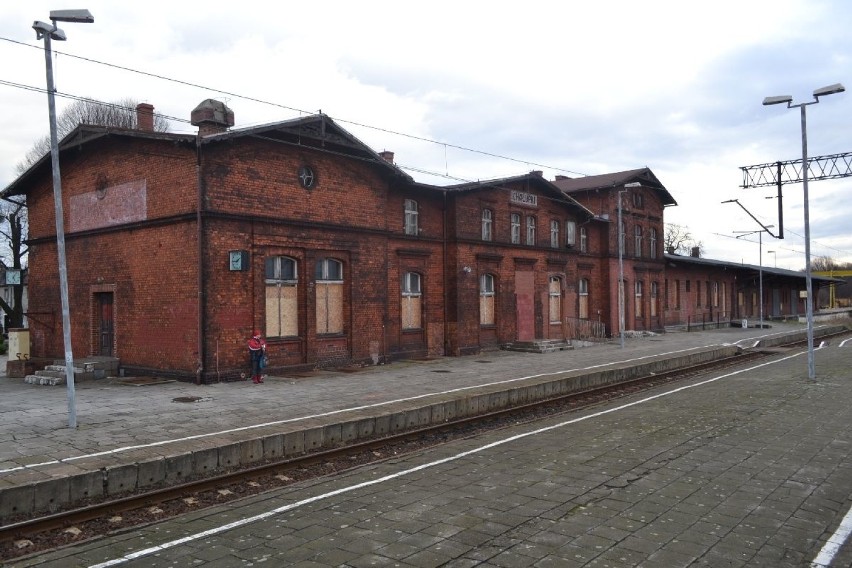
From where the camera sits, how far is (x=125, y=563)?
220 inches

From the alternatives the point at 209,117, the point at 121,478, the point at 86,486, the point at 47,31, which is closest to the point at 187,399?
the point at 121,478

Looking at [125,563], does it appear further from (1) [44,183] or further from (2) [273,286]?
(1) [44,183]

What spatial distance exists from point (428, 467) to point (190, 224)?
10.1m

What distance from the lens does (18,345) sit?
20375 millimetres

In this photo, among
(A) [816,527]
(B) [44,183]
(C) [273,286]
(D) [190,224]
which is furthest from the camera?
(B) [44,183]

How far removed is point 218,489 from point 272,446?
1.79m

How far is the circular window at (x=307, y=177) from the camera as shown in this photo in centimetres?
1831

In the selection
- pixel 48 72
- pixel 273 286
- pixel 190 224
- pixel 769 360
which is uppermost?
pixel 48 72

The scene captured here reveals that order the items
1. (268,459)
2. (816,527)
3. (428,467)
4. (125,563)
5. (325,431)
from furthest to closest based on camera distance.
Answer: (325,431) < (268,459) < (428,467) < (816,527) < (125,563)

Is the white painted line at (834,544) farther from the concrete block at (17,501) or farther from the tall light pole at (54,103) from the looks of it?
the tall light pole at (54,103)

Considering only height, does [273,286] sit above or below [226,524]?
above

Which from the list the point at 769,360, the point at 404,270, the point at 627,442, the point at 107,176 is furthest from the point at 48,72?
the point at 769,360

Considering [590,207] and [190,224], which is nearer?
[190,224]

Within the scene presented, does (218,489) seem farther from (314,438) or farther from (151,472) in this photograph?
(314,438)
